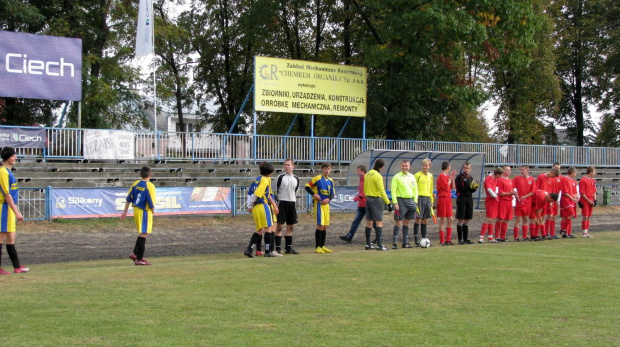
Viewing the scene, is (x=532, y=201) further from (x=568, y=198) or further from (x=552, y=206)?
(x=568, y=198)

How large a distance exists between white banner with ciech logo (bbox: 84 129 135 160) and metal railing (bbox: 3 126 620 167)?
0.24 m

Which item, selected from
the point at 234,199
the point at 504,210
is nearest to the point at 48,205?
the point at 234,199

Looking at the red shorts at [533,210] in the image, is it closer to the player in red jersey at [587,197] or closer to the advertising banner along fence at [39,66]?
the player in red jersey at [587,197]

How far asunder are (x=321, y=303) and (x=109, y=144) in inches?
745

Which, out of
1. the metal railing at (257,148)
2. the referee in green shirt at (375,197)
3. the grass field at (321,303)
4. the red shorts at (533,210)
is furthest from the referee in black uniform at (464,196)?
the metal railing at (257,148)

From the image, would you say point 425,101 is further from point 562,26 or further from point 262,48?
point 562,26

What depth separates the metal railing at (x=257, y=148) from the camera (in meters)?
24.2

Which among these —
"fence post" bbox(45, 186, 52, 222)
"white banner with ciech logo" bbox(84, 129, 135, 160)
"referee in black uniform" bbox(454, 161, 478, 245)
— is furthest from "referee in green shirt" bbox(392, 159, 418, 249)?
"white banner with ciech logo" bbox(84, 129, 135, 160)

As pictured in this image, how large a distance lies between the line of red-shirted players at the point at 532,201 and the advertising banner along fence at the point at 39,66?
1611 cm

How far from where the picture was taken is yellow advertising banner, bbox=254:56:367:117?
2830 centimetres

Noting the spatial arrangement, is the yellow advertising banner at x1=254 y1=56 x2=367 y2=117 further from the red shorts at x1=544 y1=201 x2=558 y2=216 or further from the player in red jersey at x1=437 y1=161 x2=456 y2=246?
the red shorts at x1=544 y1=201 x2=558 y2=216

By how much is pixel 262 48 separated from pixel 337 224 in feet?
67.0

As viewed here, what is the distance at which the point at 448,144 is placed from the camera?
32812 mm

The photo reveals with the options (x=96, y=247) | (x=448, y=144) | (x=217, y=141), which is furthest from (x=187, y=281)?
(x=448, y=144)
